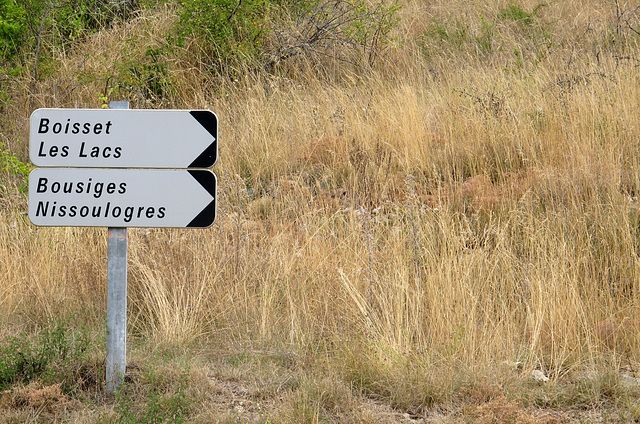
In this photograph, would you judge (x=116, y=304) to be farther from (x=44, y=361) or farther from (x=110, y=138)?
(x=110, y=138)

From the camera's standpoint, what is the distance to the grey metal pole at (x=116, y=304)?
3658 mm

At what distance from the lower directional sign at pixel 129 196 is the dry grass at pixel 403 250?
3.42ft

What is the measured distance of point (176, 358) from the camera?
406cm

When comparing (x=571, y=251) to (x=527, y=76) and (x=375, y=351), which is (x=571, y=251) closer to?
(x=375, y=351)

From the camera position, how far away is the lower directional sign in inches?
141

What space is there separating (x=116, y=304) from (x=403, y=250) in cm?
231

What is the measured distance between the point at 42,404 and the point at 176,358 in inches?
32.2

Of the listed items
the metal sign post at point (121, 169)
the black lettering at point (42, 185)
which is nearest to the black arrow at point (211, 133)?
the metal sign post at point (121, 169)

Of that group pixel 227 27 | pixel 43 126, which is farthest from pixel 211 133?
pixel 227 27

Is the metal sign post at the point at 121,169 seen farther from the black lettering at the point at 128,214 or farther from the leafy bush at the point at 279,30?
the leafy bush at the point at 279,30

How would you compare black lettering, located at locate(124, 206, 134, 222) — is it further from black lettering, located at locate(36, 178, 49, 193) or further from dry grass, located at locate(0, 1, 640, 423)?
dry grass, located at locate(0, 1, 640, 423)

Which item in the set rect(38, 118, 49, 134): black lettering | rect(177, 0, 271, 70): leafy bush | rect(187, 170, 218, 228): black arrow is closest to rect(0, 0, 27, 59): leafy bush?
rect(177, 0, 271, 70): leafy bush

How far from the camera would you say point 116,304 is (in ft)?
12.0

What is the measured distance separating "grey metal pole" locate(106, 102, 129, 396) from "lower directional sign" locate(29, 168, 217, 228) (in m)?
0.13
